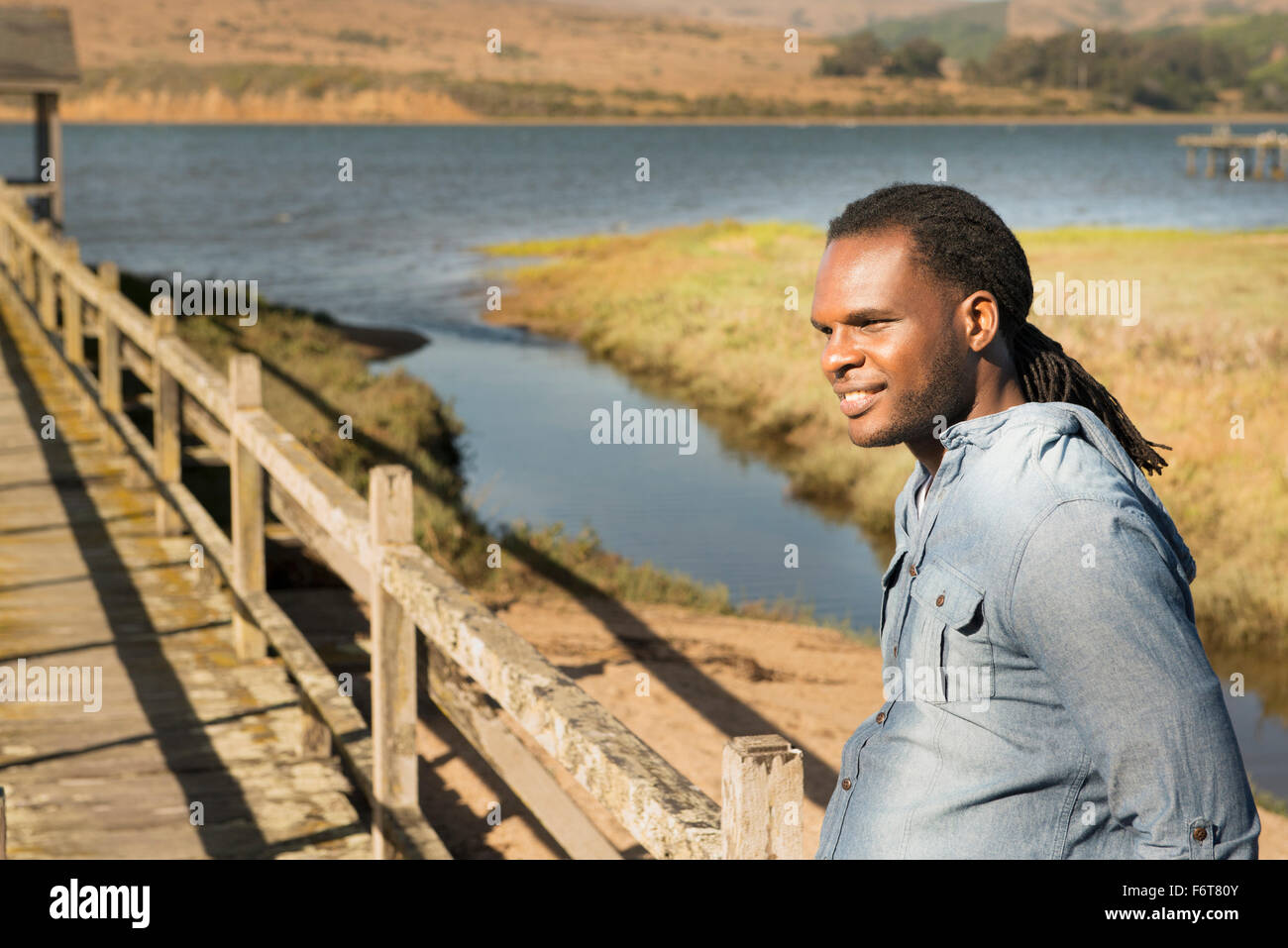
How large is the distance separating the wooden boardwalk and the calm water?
6554 mm

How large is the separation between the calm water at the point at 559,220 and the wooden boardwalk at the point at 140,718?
6.55m

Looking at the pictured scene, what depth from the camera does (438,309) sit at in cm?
3469

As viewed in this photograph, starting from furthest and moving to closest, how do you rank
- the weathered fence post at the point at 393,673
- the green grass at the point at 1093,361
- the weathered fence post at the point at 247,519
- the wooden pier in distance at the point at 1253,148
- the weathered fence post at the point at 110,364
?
1. the wooden pier in distance at the point at 1253,148
2. the green grass at the point at 1093,361
3. the weathered fence post at the point at 110,364
4. the weathered fence post at the point at 247,519
5. the weathered fence post at the point at 393,673

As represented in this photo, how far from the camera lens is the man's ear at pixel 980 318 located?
1836 millimetres

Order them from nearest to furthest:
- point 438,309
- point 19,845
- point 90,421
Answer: point 19,845
point 90,421
point 438,309

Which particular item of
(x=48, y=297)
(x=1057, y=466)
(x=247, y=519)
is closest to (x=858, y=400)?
(x=1057, y=466)

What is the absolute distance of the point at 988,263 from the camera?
185 centimetres

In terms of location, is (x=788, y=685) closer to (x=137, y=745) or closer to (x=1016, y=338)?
(x=137, y=745)

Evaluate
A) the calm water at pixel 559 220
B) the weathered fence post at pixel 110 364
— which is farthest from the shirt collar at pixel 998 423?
the calm water at pixel 559 220

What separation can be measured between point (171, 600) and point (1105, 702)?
224 inches

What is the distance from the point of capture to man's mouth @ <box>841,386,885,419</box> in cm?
189

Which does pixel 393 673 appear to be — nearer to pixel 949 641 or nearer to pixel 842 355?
pixel 842 355

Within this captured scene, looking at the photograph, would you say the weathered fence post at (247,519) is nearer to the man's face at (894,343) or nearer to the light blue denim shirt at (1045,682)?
the man's face at (894,343)
